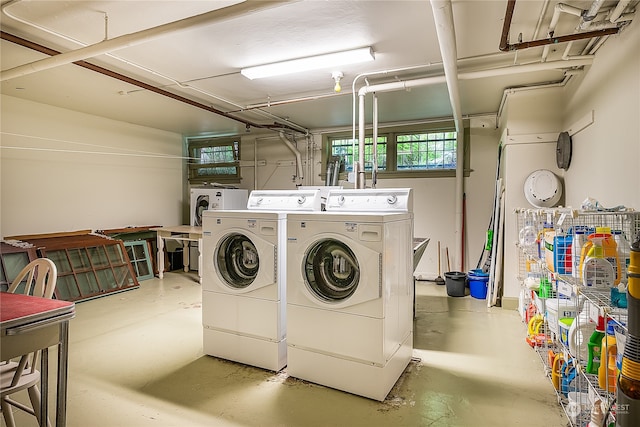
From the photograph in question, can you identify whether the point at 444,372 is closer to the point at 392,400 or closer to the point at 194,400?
the point at 392,400

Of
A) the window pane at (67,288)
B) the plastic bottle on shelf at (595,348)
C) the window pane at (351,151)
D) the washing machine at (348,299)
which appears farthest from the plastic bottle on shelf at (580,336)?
the window pane at (67,288)

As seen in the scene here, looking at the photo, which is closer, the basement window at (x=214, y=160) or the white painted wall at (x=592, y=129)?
the white painted wall at (x=592, y=129)

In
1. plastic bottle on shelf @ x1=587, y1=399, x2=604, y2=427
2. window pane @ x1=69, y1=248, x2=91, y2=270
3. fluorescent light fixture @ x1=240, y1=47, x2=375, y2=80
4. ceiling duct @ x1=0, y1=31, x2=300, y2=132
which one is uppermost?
fluorescent light fixture @ x1=240, y1=47, x2=375, y2=80

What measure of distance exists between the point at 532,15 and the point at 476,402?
2.70 m

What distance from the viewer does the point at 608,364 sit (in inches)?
58.8

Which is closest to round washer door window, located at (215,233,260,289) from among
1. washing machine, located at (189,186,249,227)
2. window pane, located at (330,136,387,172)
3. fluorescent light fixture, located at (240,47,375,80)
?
fluorescent light fixture, located at (240,47,375,80)

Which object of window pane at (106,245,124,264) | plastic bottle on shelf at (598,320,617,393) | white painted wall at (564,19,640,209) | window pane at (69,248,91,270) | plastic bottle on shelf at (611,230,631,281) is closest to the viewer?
plastic bottle on shelf at (598,320,617,393)

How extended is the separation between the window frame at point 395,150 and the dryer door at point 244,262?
331 cm

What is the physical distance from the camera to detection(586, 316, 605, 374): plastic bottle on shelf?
5.35 ft

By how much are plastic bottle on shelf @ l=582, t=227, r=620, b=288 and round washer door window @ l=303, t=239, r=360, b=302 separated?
1.26 m

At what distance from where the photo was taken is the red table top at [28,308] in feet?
4.48

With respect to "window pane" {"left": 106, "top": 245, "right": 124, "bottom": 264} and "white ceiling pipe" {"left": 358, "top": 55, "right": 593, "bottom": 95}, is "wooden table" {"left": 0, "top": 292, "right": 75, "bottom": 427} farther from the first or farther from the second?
"window pane" {"left": 106, "top": 245, "right": 124, "bottom": 264}

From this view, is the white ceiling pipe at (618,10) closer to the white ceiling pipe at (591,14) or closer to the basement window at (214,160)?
the white ceiling pipe at (591,14)

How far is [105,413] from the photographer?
211 cm
